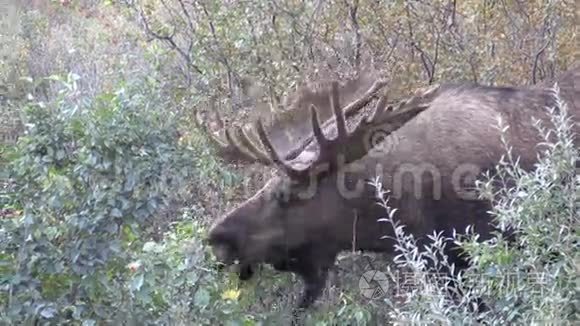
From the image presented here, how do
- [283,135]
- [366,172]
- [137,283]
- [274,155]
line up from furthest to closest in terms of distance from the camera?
[283,135] < [366,172] < [274,155] < [137,283]

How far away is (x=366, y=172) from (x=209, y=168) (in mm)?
804

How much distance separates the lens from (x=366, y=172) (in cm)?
511

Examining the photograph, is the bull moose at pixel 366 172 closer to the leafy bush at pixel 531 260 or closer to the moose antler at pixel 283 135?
the moose antler at pixel 283 135

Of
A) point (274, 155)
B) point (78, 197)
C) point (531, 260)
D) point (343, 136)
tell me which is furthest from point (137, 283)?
point (531, 260)

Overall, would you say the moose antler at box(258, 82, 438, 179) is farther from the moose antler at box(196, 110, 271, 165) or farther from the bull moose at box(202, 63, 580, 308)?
the moose antler at box(196, 110, 271, 165)

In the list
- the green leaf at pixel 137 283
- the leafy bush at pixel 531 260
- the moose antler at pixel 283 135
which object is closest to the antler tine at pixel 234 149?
the moose antler at pixel 283 135

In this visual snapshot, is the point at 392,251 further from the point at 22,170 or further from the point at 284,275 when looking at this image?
the point at 22,170

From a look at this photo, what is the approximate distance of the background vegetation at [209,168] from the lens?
3.51 m

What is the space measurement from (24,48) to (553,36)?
670 cm

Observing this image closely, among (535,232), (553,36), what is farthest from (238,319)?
(553,36)

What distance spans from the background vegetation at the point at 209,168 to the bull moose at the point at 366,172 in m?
0.19

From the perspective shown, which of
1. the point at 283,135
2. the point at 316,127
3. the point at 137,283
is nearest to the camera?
the point at 137,283

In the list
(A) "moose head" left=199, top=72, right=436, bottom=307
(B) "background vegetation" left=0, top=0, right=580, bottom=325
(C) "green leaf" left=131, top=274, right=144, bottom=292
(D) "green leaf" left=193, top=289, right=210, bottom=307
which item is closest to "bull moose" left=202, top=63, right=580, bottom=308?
(A) "moose head" left=199, top=72, right=436, bottom=307

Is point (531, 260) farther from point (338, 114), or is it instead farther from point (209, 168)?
point (209, 168)
